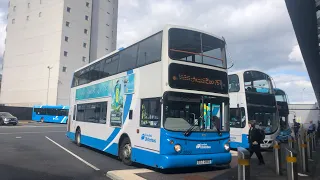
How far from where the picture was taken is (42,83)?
192ft

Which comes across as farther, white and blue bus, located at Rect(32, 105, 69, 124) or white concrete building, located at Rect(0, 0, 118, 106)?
white concrete building, located at Rect(0, 0, 118, 106)

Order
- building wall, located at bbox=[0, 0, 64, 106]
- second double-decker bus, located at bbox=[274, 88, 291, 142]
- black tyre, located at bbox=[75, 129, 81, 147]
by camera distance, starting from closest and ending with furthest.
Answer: black tyre, located at bbox=[75, 129, 81, 147] < second double-decker bus, located at bbox=[274, 88, 291, 142] < building wall, located at bbox=[0, 0, 64, 106]

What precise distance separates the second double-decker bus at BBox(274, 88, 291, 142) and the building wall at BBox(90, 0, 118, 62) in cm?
4802

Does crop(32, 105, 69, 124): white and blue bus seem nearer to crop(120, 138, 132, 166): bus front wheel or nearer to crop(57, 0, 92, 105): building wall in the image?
crop(57, 0, 92, 105): building wall

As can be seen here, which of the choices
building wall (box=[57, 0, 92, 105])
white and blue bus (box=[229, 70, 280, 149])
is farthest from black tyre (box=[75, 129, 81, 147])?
building wall (box=[57, 0, 92, 105])

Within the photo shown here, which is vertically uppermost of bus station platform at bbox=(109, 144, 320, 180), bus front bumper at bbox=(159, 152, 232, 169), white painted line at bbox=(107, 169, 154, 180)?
bus front bumper at bbox=(159, 152, 232, 169)

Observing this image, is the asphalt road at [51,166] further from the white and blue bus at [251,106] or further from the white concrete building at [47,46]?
the white concrete building at [47,46]

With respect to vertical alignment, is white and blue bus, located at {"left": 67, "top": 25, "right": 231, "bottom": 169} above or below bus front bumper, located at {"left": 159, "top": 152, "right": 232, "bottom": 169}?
above

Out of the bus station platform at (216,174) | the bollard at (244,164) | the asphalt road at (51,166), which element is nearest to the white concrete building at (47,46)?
the asphalt road at (51,166)

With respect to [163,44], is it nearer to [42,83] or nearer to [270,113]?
[270,113]

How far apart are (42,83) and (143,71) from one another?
53.9 metres

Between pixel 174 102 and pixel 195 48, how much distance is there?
6.29ft

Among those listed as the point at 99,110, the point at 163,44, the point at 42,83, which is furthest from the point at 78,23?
the point at 163,44

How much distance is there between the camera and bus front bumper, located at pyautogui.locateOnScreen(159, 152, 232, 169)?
818 cm
